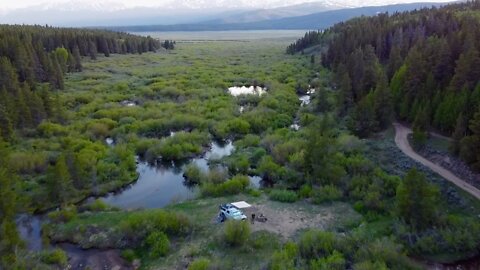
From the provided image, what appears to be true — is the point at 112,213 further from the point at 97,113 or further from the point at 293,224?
the point at 97,113

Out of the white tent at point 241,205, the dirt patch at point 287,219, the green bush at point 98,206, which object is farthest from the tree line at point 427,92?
the green bush at point 98,206

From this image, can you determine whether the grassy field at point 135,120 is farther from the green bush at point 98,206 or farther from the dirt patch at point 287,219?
the dirt patch at point 287,219

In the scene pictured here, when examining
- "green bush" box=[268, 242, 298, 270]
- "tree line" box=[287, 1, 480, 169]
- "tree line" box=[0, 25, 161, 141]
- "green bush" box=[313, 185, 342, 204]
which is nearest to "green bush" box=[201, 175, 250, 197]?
"green bush" box=[313, 185, 342, 204]

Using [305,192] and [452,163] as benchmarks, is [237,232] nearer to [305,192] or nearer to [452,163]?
[305,192]

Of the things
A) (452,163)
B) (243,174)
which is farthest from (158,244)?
(452,163)

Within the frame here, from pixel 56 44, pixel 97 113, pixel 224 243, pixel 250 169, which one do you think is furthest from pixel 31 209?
pixel 56 44

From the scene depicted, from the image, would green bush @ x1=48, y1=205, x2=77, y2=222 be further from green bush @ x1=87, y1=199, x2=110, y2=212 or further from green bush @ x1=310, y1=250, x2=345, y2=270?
green bush @ x1=310, y1=250, x2=345, y2=270
